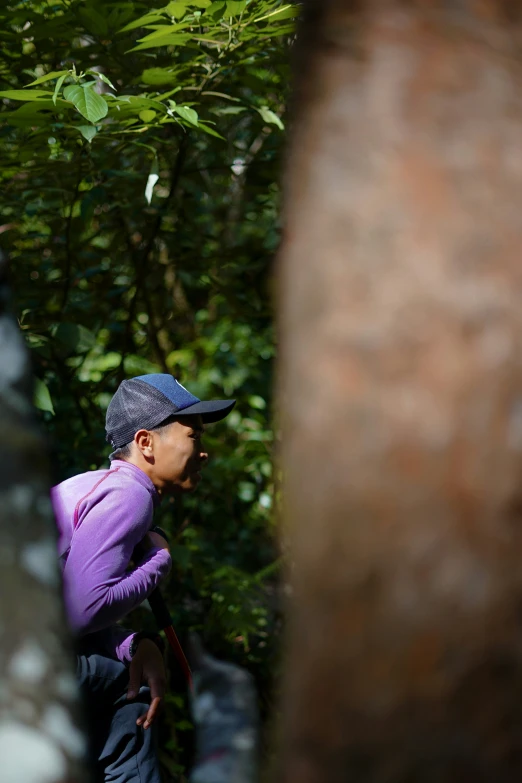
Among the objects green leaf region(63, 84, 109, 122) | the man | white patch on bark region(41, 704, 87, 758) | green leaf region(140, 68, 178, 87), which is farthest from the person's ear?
white patch on bark region(41, 704, 87, 758)

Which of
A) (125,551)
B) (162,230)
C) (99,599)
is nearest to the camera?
(99,599)

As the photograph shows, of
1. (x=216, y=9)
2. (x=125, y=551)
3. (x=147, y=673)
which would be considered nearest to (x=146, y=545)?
(x=125, y=551)

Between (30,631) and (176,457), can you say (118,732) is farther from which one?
(30,631)

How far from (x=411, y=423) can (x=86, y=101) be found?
182 centimetres

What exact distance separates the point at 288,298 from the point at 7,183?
3.07 metres

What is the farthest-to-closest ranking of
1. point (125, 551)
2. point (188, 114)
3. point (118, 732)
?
point (188, 114), point (118, 732), point (125, 551)

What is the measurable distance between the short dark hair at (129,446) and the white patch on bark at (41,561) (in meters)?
1.62

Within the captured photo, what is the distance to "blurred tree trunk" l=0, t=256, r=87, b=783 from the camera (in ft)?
3.41

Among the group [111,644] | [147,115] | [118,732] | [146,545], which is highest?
[147,115]

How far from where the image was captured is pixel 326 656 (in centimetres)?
95

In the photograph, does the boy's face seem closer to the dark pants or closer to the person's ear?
the person's ear

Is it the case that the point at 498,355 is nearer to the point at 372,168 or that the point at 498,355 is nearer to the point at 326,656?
the point at 372,168

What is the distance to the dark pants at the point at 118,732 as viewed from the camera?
2516mm

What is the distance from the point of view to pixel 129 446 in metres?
2.76
